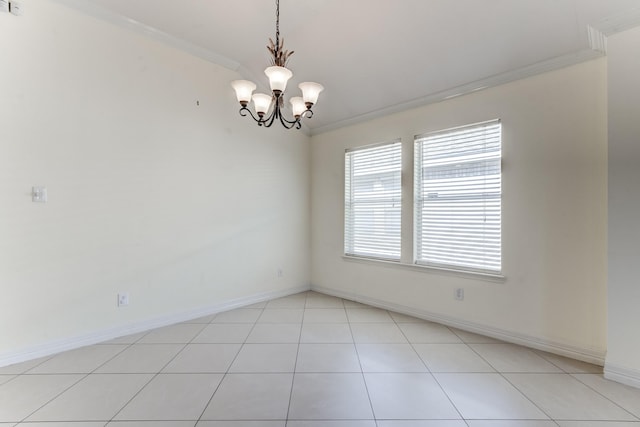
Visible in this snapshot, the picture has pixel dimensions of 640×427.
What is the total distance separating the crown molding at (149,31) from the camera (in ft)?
8.46

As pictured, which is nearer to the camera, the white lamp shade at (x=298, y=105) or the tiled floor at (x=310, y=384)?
the tiled floor at (x=310, y=384)

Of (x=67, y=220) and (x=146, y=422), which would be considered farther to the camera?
(x=67, y=220)

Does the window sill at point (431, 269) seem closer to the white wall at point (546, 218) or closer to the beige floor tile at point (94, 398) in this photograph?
the white wall at point (546, 218)

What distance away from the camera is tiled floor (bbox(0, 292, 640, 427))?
1.67 m

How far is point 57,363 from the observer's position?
7.44ft

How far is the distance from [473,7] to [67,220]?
13.2 ft

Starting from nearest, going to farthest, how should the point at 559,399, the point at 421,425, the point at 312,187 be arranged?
1. the point at 421,425
2. the point at 559,399
3. the point at 312,187

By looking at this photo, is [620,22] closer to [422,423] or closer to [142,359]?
[422,423]

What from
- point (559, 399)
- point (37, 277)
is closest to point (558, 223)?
point (559, 399)

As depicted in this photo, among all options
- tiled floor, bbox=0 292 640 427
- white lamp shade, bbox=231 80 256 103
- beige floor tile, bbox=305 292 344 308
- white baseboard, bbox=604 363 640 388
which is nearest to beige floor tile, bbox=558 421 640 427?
tiled floor, bbox=0 292 640 427

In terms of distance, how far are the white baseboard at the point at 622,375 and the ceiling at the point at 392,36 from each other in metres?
2.45

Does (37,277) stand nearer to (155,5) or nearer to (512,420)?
(155,5)

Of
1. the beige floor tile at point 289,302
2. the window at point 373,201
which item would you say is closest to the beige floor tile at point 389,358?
the window at point 373,201

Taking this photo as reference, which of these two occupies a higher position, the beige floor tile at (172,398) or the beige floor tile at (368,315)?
the beige floor tile at (368,315)
